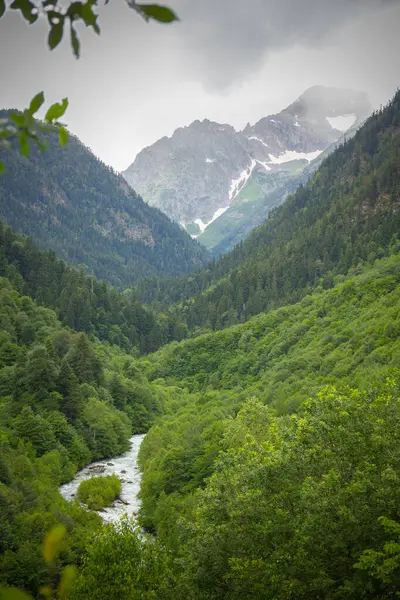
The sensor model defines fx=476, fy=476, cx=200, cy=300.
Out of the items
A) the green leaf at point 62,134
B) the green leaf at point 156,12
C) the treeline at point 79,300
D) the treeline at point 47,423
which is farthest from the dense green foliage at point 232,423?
the green leaf at point 156,12

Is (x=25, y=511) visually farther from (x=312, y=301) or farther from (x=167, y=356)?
(x=167, y=356)

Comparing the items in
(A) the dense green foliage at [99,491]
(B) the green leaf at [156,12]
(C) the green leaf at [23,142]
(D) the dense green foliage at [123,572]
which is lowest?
(A) the dense green foliage at [99,491]

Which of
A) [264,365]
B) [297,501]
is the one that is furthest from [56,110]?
[264,365]

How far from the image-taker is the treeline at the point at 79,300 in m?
133

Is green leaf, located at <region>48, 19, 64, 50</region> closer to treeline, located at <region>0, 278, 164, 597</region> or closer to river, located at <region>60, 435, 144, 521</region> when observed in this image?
treeline, located at <region>0, 278, 164, 597</region>

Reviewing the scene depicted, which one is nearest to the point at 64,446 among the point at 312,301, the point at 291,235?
the point at 312,301

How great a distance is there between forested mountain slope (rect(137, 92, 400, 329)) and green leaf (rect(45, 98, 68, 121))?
392 ft

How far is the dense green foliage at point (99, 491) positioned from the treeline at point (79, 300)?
3145 inches

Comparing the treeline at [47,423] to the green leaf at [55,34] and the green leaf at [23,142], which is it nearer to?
the green leaf at [23,142]

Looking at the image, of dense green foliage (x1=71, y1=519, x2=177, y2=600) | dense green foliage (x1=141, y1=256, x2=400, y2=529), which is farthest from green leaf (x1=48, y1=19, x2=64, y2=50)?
dense green foliage (x1=141, y1=256, x2=400, y2=529)

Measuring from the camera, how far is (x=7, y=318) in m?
85.9

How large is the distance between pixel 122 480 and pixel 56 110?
58.9 metres

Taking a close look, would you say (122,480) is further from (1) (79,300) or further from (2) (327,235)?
(2) (327,235)

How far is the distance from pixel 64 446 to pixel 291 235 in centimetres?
13453
